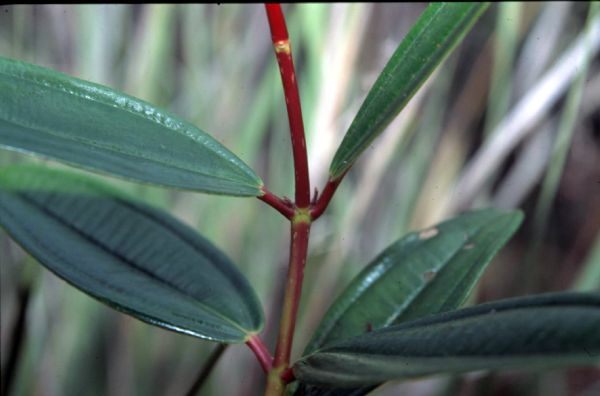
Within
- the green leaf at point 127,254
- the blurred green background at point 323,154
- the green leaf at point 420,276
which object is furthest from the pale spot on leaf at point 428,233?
the blurred green background at point 323,154

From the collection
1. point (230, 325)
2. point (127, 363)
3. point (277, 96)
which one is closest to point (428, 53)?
point (230, 325)

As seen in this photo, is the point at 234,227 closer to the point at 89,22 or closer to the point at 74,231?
the point at 89,22

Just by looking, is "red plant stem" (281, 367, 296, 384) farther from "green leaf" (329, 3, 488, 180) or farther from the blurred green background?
the blurred green background

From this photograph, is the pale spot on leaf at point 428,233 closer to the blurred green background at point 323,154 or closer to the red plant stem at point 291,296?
→ the red plant stem at point 291,296

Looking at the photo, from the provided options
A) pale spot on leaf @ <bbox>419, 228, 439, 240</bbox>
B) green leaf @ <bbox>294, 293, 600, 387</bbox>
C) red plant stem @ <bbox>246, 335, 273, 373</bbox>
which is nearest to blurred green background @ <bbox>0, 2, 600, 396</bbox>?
pale spot on leaf @ <bbox>419, 228, 439, 240</bbox>

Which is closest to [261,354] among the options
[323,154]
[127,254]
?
[127,254]

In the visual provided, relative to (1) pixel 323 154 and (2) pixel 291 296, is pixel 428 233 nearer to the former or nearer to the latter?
(2) pixel 291 296

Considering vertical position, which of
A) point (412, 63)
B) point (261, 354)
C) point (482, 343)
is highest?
point (412, 63)
